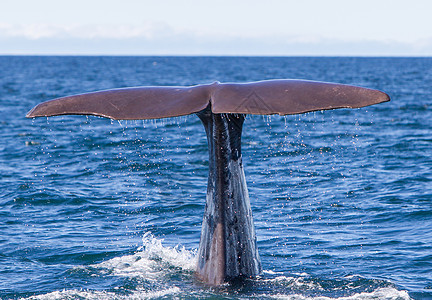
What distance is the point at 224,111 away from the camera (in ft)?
21.0


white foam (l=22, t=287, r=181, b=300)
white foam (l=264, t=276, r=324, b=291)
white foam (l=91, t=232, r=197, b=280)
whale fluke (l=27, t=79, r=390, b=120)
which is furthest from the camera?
white foam (l=91, t=232, r=197, b=280)

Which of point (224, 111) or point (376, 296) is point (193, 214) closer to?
point (376, 296)

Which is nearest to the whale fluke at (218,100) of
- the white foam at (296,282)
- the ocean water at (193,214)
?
the ocean water at (193,214)

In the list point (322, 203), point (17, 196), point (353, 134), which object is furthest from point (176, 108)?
point (353, 134)

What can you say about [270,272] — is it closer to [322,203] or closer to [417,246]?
[417,246]

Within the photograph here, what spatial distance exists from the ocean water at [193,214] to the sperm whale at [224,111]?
407mm

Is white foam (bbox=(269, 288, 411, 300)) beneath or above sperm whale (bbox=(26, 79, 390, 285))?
beneath

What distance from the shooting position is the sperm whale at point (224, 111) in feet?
21.1

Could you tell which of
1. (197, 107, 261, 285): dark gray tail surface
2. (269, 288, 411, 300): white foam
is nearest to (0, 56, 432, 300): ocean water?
(269, 288, 411, 300): white foam

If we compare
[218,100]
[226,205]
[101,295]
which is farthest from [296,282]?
[218,100]

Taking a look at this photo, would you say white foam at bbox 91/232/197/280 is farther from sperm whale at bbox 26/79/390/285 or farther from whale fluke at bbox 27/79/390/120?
whale fluke at bbox 27/79/390/120

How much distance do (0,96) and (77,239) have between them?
34162mm

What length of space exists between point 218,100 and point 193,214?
7.07 m

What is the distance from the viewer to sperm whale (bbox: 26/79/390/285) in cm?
644
